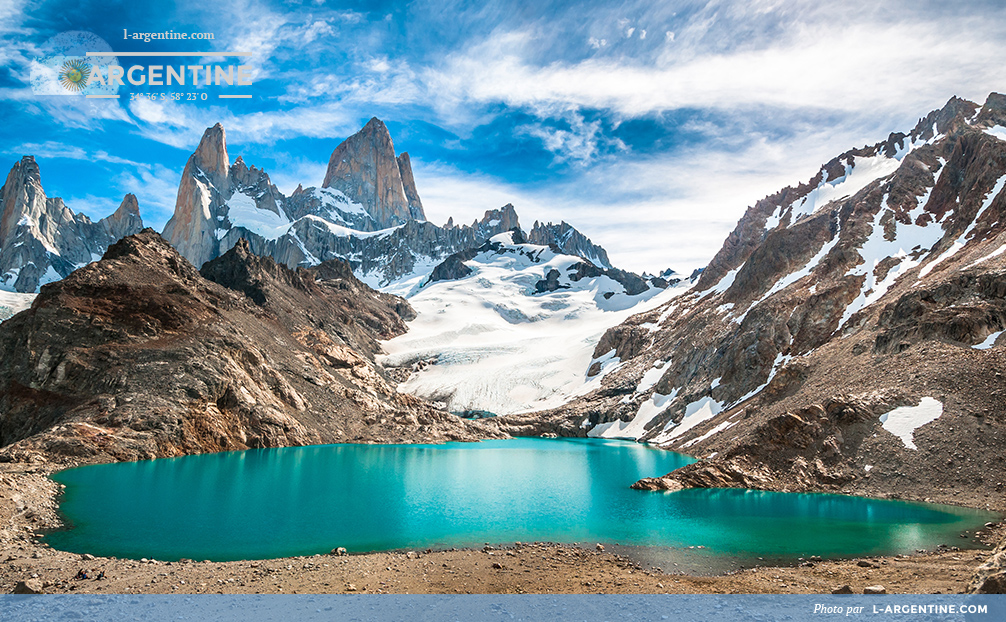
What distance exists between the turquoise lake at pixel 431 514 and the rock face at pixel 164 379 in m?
6.75

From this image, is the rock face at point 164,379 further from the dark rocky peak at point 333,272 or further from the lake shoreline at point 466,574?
the dark rocky peak at point 333,272

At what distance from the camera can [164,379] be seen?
5303cm

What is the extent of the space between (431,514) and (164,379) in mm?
37168

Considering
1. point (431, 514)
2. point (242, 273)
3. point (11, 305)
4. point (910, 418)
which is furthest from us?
point (11, 305)

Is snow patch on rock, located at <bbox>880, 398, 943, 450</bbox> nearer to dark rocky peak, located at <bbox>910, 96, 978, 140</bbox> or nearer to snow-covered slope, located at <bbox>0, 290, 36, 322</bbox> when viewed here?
dark rocky peak, located at <bbox>910, 96, 978, 140</bbox>

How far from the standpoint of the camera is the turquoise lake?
73.7ft

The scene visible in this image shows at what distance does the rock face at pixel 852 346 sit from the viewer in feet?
113

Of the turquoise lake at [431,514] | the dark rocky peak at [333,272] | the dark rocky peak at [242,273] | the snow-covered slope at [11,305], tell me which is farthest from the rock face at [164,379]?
the snow-covered slope at [11,305]

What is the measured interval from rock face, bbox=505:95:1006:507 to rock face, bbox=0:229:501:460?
3168 centimetres

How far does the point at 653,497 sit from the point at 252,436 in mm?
42207

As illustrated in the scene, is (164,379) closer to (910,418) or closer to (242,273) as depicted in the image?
(242,273)

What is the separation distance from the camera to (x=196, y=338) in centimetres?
6025

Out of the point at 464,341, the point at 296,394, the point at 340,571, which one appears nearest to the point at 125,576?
the point at 340,571

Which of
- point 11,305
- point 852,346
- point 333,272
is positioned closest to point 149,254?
point 852,346
